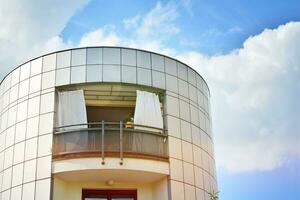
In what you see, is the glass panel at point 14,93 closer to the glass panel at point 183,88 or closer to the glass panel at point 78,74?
the glass panel at point 78,74

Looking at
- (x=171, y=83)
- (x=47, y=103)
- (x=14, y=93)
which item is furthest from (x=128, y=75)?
(x=14, y=93)

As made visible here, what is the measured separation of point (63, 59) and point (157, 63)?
3.84 metres

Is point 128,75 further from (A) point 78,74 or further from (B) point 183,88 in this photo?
(B) point 183,88

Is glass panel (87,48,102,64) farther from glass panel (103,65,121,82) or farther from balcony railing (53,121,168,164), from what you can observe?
balcony railing (53,121,168,164)

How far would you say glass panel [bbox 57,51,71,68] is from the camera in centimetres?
2091

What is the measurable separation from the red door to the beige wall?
16cm

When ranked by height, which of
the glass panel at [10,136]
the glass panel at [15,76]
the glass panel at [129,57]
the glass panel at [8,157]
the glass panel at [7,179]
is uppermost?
the glass panel at [129,57]

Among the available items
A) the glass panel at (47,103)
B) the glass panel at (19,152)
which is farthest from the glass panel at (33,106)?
the glass panel at (19,152)

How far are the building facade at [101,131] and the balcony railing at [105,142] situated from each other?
37mm

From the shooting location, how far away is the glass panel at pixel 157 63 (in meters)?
21.7

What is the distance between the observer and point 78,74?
2064cm

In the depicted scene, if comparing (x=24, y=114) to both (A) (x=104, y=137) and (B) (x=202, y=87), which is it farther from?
(B) (x=202, y=87)

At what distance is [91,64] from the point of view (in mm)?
20781

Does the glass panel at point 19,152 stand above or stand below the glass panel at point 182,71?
below
